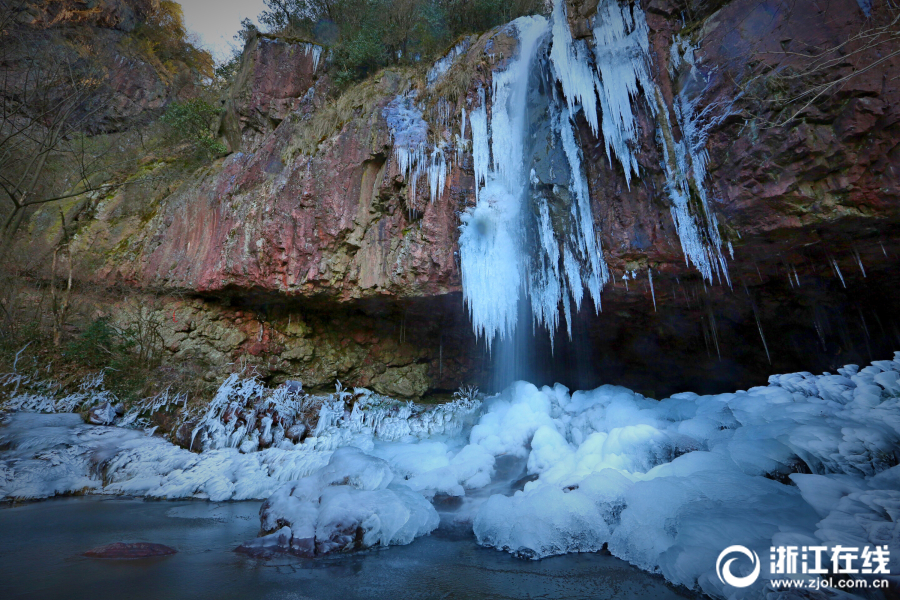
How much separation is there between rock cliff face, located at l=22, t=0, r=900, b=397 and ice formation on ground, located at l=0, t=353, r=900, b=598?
5.09ft

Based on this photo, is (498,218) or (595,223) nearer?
(595,223)

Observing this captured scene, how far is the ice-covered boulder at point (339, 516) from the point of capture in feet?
11.9

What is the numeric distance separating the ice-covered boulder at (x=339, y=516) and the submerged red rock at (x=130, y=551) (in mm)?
628

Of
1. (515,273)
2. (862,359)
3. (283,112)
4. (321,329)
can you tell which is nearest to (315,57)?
(283,112)

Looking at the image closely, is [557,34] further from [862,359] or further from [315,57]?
[862,359]

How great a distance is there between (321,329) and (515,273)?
5118 millimetres

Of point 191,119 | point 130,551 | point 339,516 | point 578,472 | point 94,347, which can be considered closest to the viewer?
point 130,551

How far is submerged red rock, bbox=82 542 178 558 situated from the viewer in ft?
9.98

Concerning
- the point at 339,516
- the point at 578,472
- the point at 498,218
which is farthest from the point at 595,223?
the point at 339,516

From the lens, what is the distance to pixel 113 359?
27.1 ft

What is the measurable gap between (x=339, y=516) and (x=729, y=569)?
327 centimetres

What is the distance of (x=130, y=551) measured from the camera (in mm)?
3123

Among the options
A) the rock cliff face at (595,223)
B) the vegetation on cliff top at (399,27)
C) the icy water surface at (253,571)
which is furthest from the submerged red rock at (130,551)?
the vegetation on cliff top at (399,27)

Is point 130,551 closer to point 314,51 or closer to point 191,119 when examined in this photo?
point 314,51
